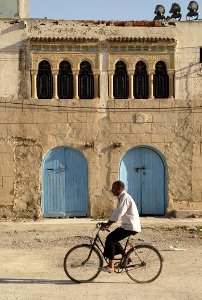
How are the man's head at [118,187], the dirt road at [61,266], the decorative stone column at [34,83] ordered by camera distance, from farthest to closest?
the decorative stone column at [34,83] → the man's head at [118,187] → the dirt road at [61,266]

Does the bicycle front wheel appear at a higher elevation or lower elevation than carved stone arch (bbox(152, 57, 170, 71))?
lower

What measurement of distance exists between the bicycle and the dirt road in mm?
142

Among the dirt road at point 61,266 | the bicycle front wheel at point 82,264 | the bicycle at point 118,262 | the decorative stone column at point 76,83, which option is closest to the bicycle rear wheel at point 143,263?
the bicycle at point 118,262

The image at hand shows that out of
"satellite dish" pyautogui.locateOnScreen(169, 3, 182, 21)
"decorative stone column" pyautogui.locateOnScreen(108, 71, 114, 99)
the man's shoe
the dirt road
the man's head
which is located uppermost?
"satellite dish" pyautogui.locateOnScreen(169, 3, 182, 21)

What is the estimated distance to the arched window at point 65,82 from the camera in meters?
17.4

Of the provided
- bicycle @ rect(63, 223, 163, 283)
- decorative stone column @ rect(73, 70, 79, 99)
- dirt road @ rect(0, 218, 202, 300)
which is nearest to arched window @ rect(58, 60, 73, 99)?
decorative stone column @ rect(73, 70, 79, 99)

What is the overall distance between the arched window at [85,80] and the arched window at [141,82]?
130cm

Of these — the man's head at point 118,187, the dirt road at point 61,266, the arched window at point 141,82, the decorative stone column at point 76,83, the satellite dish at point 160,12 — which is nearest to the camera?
the dirt road at point 61,266

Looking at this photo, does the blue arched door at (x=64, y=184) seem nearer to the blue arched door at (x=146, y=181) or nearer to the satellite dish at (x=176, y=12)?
the blue arched door at (x=146, y=181)

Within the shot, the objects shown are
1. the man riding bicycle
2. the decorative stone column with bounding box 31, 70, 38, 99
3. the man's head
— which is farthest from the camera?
the decorative stone column with bounding box 31, 70, 38, 99

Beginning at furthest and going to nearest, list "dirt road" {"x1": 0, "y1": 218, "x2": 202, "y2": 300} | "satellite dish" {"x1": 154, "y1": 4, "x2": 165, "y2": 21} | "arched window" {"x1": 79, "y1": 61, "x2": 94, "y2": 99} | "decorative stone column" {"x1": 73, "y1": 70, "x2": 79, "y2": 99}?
"satellite dish" {"x1": 154, "y1": 4, "x2": 165, "y2": 21} < "arched window" {"x1": 79, "y1": 61, "x2": 94, "y2": 99} < "decorative stone column" {"x1": 73, "y1": 70, "x2": 79, "y2": 99} < "dirt road" {"x1": 0, "y1": 218, "x2": 202, "y2": 300}

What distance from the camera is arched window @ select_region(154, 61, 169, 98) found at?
17.6 m

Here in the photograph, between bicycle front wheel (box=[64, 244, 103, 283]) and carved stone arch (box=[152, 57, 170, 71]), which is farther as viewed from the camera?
carved stone arch (box=[152, 57, 170, 71])

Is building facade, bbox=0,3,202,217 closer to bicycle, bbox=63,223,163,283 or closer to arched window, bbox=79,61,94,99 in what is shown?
arched window, bbox=79,61,94,99
